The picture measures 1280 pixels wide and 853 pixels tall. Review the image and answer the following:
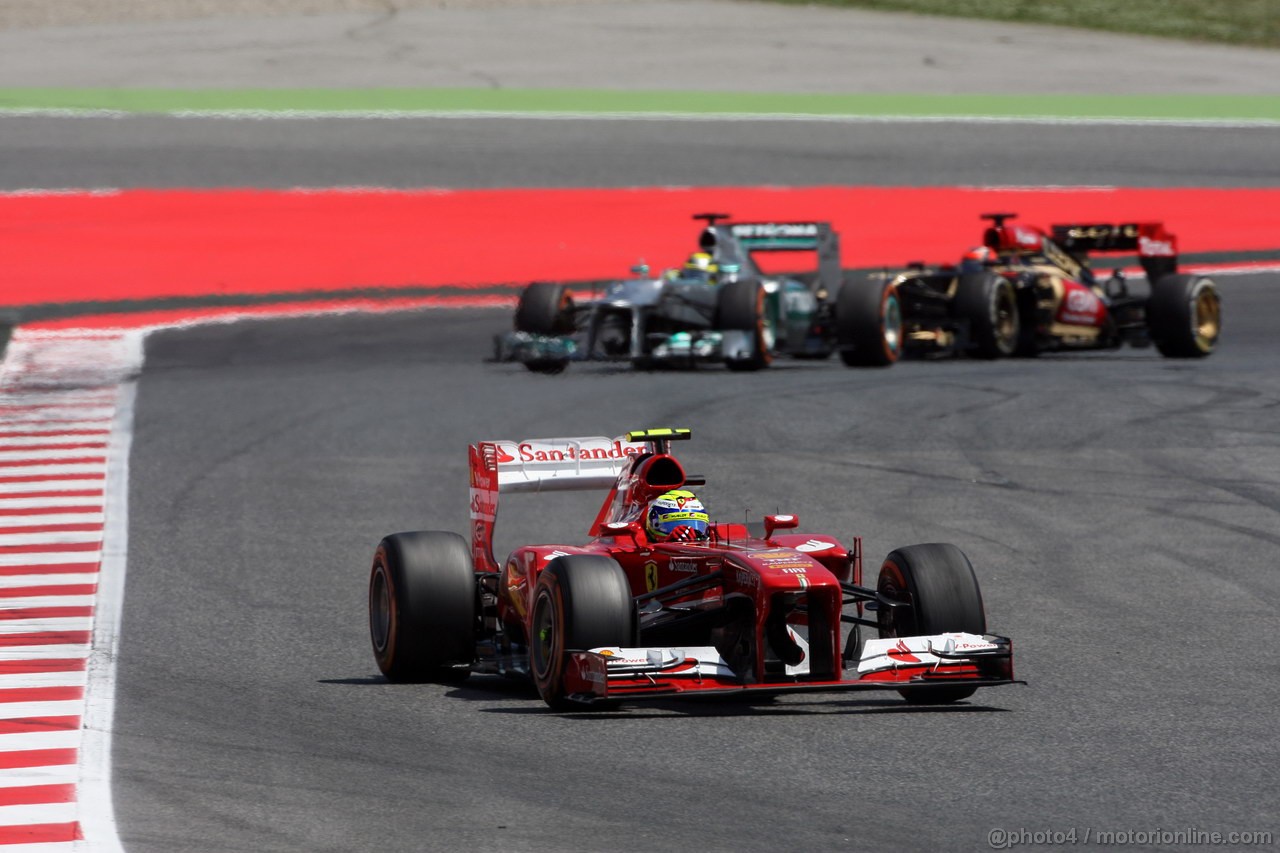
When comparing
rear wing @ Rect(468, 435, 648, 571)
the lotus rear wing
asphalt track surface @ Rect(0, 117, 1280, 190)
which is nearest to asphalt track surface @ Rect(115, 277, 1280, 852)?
rear wing @ Rect(468, 435, 648, 571)

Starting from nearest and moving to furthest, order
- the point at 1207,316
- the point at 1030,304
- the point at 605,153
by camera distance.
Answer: the point at 1030,304 → the point at 1207,316 → the point at 605,153

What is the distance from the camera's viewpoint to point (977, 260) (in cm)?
2300

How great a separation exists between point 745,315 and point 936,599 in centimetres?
1198

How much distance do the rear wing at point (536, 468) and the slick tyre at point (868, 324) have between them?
1070 centimetres

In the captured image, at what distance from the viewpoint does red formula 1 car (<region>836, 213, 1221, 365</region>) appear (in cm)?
2202

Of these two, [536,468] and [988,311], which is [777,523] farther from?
[988,311]

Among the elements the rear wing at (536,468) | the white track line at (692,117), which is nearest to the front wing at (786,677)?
the rear wing at (536,468)

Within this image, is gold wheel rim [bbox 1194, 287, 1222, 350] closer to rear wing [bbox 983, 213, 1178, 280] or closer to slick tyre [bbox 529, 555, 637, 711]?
rear wing [bbox 983, 213, 1178, 280]

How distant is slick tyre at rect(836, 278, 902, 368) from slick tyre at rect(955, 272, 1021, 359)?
834mm

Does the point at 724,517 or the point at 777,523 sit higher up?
the point at 777,523

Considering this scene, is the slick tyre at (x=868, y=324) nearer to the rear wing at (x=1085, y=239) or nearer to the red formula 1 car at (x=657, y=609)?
the rear wing at (x=1085, y=239)

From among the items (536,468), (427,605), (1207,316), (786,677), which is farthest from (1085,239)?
(786,677)

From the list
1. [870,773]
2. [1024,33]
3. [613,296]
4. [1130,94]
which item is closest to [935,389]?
[613,296]

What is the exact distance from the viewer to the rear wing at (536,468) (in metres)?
11.2
